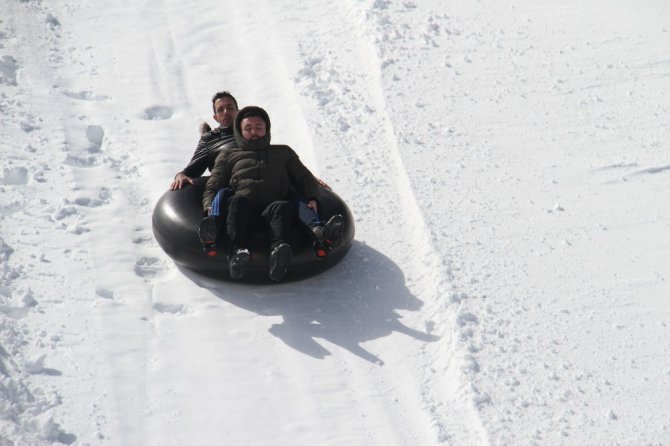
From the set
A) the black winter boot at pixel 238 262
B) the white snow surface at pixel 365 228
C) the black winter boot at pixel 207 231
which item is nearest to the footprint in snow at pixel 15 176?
the white snow surface at pixel 365 228

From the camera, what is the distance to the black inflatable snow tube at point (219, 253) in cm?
604

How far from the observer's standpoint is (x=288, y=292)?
20.4 ft

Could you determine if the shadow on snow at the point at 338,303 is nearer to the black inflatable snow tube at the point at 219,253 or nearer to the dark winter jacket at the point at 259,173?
the black inflatable snow tube at the point at 219,253

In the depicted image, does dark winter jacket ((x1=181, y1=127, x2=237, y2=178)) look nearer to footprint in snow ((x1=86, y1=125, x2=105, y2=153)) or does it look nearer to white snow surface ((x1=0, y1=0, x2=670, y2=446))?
white snow surface ((x1=0, y1=0, x2=670, y2=446))

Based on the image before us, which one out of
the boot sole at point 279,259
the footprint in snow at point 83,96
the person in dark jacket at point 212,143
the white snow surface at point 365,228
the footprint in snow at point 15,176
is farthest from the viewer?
the footprint in snow at point 83,96

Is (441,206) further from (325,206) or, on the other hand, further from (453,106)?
(453,106)

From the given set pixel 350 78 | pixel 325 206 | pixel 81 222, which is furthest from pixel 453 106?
pixel 81 222

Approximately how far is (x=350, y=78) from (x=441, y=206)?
7.57 ft

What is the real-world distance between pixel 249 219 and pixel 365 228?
1.16 m

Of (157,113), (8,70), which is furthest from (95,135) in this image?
(8,70)

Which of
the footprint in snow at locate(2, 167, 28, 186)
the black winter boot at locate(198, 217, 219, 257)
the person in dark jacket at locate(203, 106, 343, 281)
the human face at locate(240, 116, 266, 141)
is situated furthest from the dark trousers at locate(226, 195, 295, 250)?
the footprint in snow at locate(2, 167, 28, 186)

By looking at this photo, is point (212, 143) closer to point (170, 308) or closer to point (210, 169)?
point (210, 169)

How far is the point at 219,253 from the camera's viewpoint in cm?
601

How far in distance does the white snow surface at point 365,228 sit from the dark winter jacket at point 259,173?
2.03 feet
